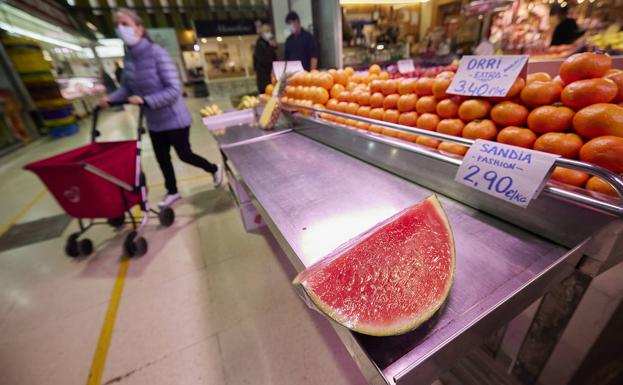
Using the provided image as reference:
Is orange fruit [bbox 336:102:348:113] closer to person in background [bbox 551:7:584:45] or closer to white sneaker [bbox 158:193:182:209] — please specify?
white sneaker [bbox 158:193:182:209]

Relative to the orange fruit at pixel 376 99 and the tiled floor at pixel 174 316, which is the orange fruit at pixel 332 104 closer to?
the orange fruit at pixel 376 99

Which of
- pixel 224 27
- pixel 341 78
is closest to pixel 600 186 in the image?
pixel 341 78

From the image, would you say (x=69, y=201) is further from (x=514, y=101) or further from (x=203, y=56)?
(x=203, y=56)

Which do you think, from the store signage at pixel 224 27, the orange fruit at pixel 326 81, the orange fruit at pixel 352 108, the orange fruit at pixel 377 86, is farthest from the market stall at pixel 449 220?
the store signage at pixel 224 27

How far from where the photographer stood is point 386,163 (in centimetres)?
125

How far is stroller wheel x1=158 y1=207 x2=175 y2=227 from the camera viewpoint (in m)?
2.73

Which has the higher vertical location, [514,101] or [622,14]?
[622,14]

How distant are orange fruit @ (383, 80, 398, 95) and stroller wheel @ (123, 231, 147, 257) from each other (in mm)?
2371

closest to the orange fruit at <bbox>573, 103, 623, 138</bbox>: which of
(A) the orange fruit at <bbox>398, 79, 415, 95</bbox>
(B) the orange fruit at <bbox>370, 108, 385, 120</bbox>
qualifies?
(A) the orange fruit at <bbox>398, 79, 415, 95</bbox>

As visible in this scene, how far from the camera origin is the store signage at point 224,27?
11.8 metres

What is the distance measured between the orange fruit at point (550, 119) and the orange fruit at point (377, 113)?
664 millimetres

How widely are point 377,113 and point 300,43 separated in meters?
3.25

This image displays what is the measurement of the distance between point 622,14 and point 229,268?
6.13 meters

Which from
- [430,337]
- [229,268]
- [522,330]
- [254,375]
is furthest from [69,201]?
[522,330]
